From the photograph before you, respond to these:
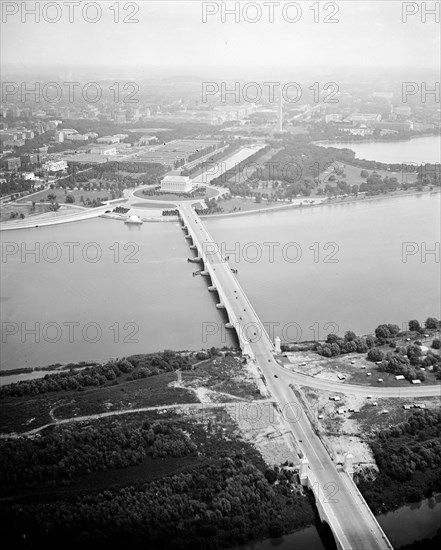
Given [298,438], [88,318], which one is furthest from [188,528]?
[88,318]

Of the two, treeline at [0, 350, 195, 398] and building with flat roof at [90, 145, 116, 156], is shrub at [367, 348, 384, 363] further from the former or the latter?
building with flat roof at [90, 145, 116, 156]

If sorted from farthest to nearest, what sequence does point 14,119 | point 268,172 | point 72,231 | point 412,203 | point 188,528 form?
point 14,119
point 268,172
point 412,203
point 72,231
point 188,528

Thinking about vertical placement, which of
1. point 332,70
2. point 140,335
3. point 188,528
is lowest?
point 188,528

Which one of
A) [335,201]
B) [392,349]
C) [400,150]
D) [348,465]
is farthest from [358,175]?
[348,465]

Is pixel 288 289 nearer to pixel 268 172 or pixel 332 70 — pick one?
pixel 268 172

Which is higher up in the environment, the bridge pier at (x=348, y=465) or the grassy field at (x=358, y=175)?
the grassy field at (x=358, y=175)

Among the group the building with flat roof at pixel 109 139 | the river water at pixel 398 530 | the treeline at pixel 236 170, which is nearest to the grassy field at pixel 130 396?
the river water at pixel 398 530

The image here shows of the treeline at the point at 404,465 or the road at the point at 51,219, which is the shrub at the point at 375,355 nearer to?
the treeline at the point at 404,465
